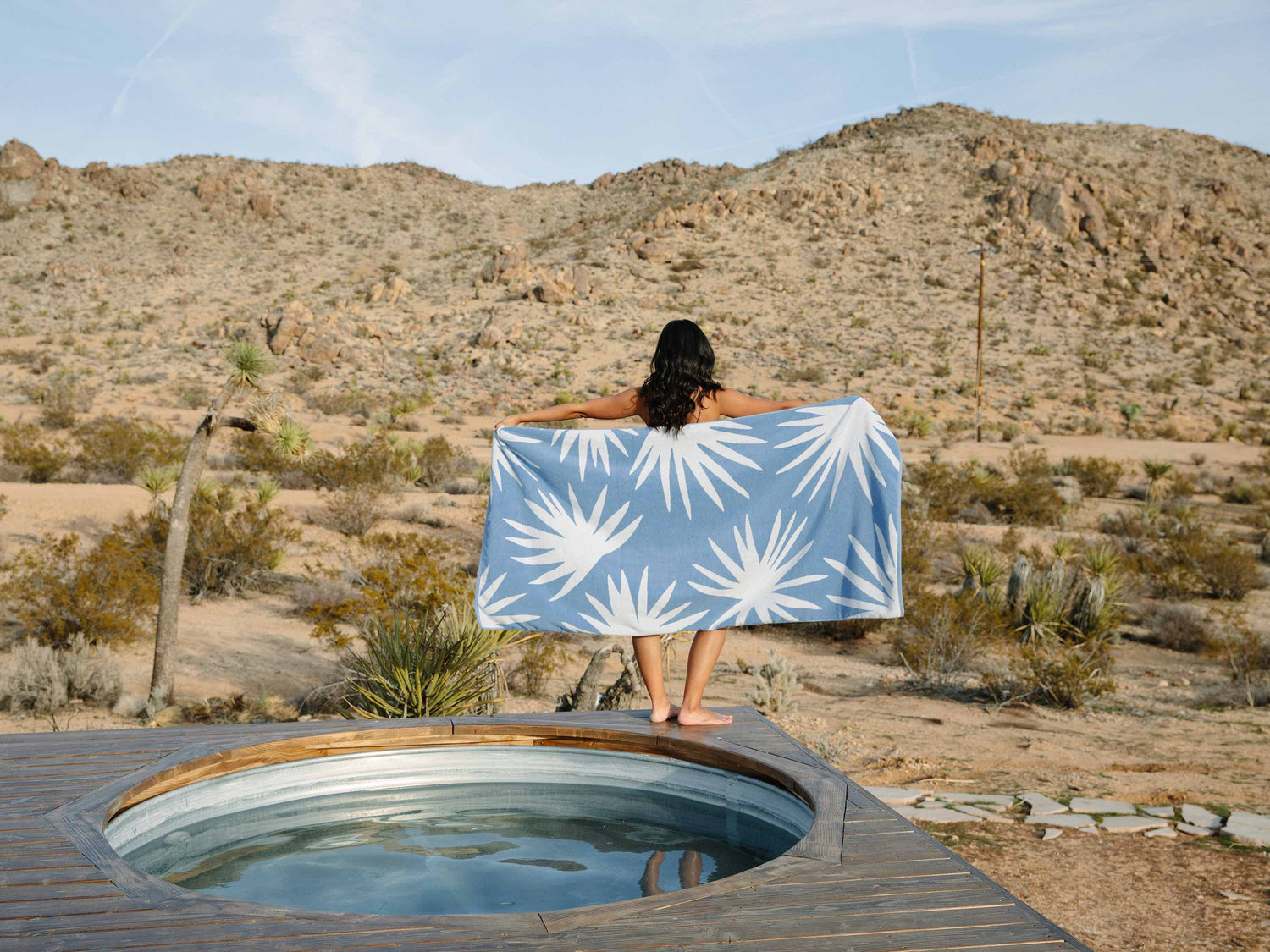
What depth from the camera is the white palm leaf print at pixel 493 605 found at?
4988 mm

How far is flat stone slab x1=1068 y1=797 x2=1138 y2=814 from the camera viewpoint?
5.97 meters

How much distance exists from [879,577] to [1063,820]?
2.12 metres

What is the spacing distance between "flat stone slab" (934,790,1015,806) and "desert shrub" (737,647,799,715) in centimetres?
211

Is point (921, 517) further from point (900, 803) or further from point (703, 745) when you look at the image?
point (703, 745)

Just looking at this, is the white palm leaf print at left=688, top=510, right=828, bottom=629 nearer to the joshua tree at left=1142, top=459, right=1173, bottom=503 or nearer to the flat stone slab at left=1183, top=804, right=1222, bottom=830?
the flat stone slab at left=1183, top=804, right=1222, bottom=830

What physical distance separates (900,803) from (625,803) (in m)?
2.11

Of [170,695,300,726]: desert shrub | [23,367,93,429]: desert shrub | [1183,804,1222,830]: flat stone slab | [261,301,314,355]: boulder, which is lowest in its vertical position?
[1183,804,1222,830]: flat stone slab

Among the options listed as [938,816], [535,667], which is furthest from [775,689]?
[938,816]

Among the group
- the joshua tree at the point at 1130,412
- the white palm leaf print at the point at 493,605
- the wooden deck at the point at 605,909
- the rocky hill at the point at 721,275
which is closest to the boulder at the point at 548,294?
the rocky hill at the point at 721,275

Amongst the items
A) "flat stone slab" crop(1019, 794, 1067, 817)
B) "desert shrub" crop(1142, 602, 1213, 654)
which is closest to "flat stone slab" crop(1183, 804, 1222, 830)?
"flat stone slab" crop(1019, 794, 1067, 817)

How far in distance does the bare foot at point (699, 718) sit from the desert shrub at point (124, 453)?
14.4m

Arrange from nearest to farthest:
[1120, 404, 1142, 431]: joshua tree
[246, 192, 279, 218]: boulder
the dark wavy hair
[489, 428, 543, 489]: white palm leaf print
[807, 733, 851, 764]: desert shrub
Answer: the dark wavy hair
[489, 428, 543, 489]: white palm leaf print
[807, 733, 851, 764]: desert shrub
[1120, 404, 1142, 431]: joshua tree
[246, 192, 279, 218]: boulder

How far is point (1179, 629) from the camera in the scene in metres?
11.5

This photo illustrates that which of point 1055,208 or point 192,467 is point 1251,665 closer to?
point 192,467
